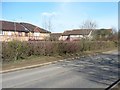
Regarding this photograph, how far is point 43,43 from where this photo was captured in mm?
28344

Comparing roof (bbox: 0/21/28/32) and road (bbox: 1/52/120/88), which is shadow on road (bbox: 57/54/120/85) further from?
roof (bbox: 0/21/28/32)

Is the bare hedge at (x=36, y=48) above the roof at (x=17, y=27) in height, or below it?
below

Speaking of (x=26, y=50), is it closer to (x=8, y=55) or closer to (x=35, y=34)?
(x=8, y=55)

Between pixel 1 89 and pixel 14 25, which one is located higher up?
pixel 14 25

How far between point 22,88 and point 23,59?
14571mm

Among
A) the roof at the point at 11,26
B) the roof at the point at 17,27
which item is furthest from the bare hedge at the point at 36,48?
the roof at the point at 17,27

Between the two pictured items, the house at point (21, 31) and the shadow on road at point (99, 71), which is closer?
the shadow on road at point (99, 71)

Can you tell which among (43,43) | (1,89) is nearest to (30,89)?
(1,89)

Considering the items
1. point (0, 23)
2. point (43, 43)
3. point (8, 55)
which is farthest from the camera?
point (0, 23)

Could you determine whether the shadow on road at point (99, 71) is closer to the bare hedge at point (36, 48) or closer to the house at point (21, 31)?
the bare hedge at point (36, 48)

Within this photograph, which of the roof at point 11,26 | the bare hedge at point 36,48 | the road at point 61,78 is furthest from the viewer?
the roof at point 11,26

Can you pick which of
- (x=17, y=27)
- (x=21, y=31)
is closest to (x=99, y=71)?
(x=21, y=31)

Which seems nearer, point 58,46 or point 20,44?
point 20,44

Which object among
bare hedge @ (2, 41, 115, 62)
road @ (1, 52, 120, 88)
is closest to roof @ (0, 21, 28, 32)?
bare hedge @ (2, 41, 115, 62)
